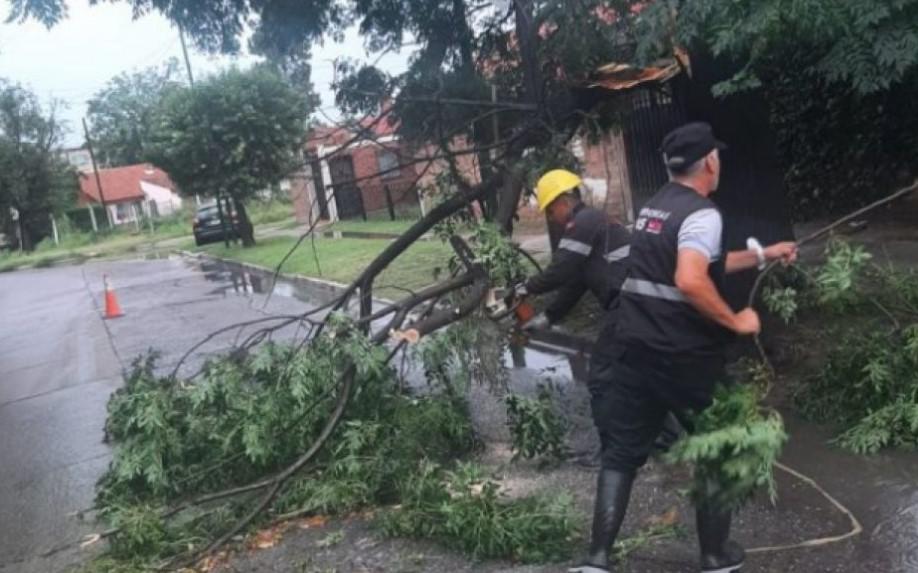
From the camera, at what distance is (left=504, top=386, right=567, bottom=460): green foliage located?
5.38m

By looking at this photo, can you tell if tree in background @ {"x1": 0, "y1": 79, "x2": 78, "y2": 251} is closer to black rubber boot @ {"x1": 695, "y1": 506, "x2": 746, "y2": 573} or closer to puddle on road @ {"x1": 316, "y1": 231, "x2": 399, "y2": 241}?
puddle on road @ {"x1": 316, "y1": 231, "x2": 399, "y2": 241}

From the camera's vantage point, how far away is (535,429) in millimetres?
5402

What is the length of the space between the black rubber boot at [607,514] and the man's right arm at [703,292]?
800 millimetres

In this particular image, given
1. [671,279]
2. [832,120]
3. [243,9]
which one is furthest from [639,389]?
[832,120]

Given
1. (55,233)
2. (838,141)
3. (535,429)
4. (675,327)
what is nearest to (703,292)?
(675,327)

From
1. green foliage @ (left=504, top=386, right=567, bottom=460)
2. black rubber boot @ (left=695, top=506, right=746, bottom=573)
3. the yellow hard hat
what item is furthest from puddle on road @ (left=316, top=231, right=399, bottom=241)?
black rubber boot @ (left=695, top=506, right=746, bottom=573)

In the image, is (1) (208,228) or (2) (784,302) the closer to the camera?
(2) (784,302)

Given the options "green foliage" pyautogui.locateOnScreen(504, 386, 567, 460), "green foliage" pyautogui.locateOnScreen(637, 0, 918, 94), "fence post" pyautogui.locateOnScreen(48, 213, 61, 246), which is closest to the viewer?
"green foliage" pyautogui.locateOnScreen(637, 0, 918, 94)

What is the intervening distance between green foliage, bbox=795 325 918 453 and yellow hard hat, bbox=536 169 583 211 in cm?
206

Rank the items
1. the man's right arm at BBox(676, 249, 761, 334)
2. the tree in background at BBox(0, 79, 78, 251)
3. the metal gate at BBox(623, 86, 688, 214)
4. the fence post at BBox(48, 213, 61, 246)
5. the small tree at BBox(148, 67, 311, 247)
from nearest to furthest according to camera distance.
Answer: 1. the man's right arm at BBox(676, 249, 761, 334)
2. the metal gate at BBox(623, 86, 688, 214)
3. the small tree at BBox(148, 67, 311, 247)
4. the tree in background at BBox(0, 79, 78, 251)
5. the fence post at BBox(48, 213, 61, 246)

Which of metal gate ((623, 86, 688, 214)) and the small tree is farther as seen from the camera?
the small tree

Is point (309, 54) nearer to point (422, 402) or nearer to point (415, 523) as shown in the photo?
point (422, 402)

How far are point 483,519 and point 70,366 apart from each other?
28.8 ft

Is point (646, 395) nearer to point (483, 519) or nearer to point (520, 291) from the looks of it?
point (483, 519)
